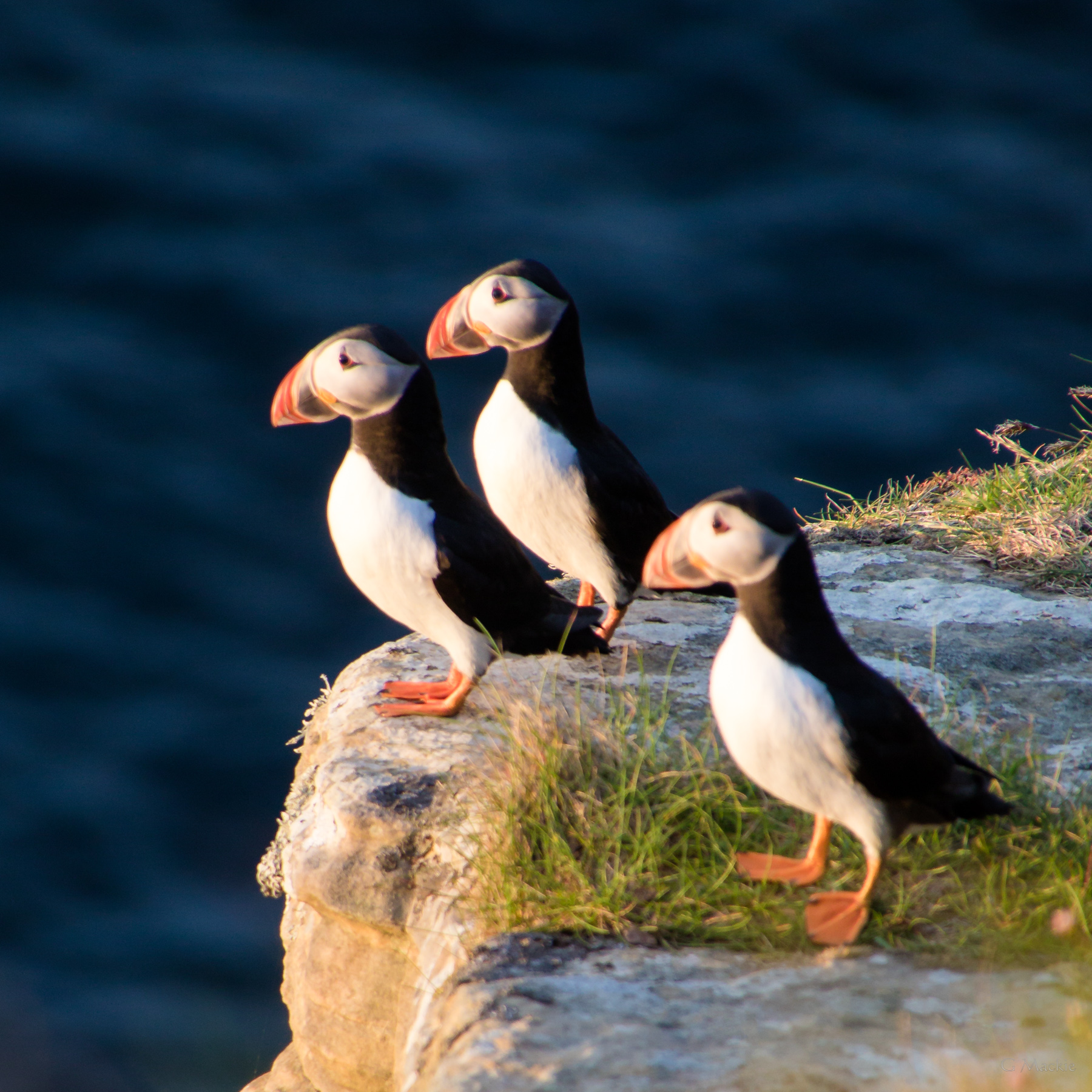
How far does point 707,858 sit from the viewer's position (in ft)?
10.3

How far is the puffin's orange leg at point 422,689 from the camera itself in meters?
3.85

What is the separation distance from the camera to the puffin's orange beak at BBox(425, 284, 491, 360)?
3.75 meters

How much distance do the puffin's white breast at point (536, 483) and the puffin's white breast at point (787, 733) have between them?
3.83 ft

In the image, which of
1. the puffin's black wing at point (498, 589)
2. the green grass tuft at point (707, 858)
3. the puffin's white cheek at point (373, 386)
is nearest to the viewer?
the green grass tuft at point (707, 858)

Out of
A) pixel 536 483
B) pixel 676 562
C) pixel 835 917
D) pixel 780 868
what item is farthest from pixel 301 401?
pixel 835 917

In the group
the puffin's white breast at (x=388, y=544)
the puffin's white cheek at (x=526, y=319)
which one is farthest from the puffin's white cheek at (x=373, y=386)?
the puffin's white cheek at (x=526, y=319)

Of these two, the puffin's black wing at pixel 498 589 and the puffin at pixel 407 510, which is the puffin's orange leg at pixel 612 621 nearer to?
the puffin's black wing at pixel 498 589

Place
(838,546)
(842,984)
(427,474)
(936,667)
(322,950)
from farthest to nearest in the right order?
(838,546), (936,667), (322,950), (427,474), (842,984)

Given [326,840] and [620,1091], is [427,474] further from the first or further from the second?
[620,1091]

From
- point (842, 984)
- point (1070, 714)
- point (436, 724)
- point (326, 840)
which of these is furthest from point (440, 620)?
point (1070, 714)

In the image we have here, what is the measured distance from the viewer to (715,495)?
281 cm

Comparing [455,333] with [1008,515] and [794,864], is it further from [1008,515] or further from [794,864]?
[1008,515]

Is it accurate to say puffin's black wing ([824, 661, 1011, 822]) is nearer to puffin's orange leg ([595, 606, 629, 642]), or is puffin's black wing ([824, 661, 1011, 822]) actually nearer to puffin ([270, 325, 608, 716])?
puffin ([270, 325, 608, 716])

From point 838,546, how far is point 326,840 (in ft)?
8.38
